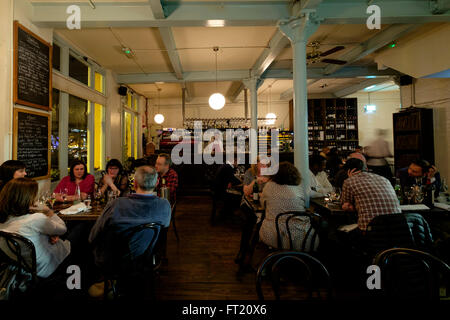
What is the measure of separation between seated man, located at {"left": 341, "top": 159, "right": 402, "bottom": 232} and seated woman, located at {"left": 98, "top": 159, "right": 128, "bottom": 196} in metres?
2.89

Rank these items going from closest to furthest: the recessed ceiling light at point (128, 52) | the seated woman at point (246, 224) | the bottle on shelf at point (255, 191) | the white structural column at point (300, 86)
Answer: the seated woman at point (246, 224) < the bottle on shelf at point (255, 191) < the white structural column at point (300, 86) < the recessed ceiling light at point (128, 52)

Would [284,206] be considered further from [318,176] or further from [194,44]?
[194,44]

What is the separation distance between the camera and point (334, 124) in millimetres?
9773


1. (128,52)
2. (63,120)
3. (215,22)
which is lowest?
(63,120)

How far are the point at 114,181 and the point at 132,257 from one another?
6.28 feet

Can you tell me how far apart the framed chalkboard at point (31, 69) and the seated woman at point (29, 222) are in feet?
6.80

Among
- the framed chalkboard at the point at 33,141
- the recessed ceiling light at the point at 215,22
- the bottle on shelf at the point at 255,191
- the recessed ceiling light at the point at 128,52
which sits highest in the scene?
the recessed ceiling light at the point at 128,52

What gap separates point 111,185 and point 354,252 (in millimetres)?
3084

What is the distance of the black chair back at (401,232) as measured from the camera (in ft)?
6.50

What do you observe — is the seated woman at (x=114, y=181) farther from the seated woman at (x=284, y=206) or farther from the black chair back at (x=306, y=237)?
the black chair back at (x=306, y=237)

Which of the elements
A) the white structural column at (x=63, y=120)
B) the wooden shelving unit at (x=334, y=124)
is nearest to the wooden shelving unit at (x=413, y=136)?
the wooden shelving unit at (x=334, y=124)

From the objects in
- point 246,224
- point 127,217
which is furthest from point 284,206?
point 127,217

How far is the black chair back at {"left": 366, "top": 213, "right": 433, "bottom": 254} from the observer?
198 cm
